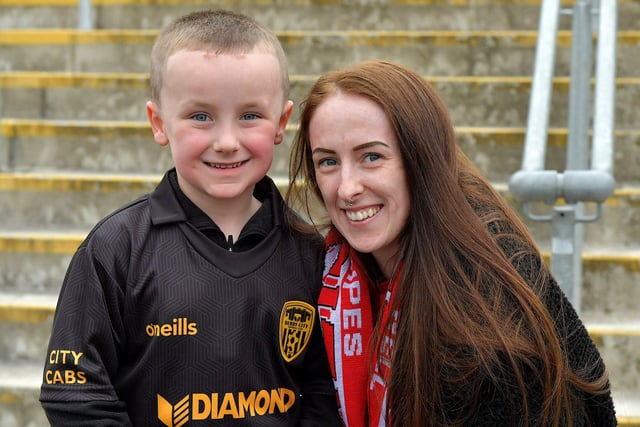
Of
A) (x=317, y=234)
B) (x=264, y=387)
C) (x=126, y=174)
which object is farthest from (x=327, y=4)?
(x=264, y=387)

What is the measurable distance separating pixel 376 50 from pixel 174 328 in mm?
2636

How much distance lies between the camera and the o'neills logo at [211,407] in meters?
1.85

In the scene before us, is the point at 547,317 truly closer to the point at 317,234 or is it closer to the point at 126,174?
the point at 317,234

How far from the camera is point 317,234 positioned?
7.00ft

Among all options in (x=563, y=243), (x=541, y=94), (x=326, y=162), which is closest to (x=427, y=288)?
(x=326, y=162)

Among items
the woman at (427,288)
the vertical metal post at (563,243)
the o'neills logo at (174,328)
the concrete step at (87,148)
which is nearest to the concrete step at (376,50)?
the concrete step at (87,148)

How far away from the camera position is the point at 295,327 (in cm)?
196

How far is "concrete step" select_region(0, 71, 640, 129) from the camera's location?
3986mm

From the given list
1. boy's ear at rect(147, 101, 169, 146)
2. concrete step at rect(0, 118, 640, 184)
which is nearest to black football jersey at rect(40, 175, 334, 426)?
boy's ear at rect(147, 101, 169, 146)

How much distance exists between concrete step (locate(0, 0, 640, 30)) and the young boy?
2.69 meters

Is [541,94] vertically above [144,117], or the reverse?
[144,117]

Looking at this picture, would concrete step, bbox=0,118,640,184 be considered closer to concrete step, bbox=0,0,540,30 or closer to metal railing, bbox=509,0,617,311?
metal railing, bbox=509,0,617,311

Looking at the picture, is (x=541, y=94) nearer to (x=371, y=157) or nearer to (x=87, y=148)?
(x=371, y=157)

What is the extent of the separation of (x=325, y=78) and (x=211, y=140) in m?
0.29
